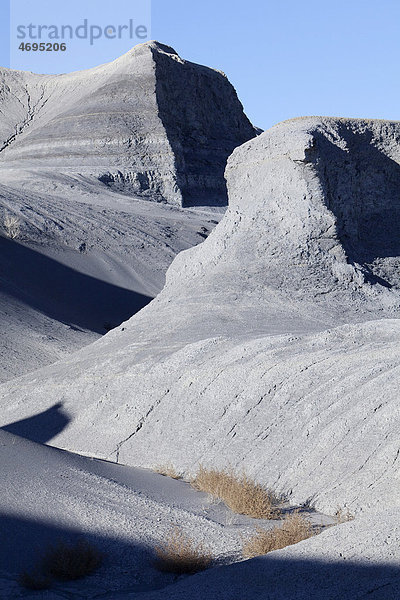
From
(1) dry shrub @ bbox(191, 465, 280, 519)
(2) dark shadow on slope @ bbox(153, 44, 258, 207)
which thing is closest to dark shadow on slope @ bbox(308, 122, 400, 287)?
(1) dry shrub @ bbox(191, 465, 280, 519)

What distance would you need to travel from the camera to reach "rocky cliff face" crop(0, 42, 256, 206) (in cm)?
3941

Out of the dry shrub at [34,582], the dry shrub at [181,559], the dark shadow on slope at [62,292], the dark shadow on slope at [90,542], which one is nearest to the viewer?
the dry shrub at [34,582]

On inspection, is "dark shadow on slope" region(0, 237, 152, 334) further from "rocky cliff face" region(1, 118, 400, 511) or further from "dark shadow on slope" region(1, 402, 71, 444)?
"dark shadow on slope" region(1, 402, 71, 444)

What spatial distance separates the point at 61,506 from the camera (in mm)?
5887

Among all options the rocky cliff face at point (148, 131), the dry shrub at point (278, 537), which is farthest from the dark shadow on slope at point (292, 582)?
the rocky cliff face at point (148, 131)

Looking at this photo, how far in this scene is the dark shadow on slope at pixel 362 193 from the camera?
1270cm

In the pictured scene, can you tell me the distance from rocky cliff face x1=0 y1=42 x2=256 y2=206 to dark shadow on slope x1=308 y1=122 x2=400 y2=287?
25.3 meters

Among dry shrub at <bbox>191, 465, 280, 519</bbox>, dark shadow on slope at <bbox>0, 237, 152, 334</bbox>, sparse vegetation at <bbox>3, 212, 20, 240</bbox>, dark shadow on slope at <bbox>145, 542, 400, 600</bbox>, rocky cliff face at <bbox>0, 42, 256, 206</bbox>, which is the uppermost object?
rocky cliff face at <bbox>0, 42, 256, 206</bbox>

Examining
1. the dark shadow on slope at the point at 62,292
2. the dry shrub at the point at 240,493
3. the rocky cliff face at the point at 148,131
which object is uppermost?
the rocky cliff face at the point at 148,131

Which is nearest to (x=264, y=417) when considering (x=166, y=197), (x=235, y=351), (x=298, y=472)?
(x=298, y=472)

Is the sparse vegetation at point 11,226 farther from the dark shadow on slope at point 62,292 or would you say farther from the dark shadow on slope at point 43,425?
the dark shadow on slope at point 43,425

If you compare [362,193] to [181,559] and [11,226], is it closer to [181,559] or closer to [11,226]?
[181,559]

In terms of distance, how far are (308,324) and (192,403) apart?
2.85 meters

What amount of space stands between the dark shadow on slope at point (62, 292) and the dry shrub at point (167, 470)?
13441 millimetres
